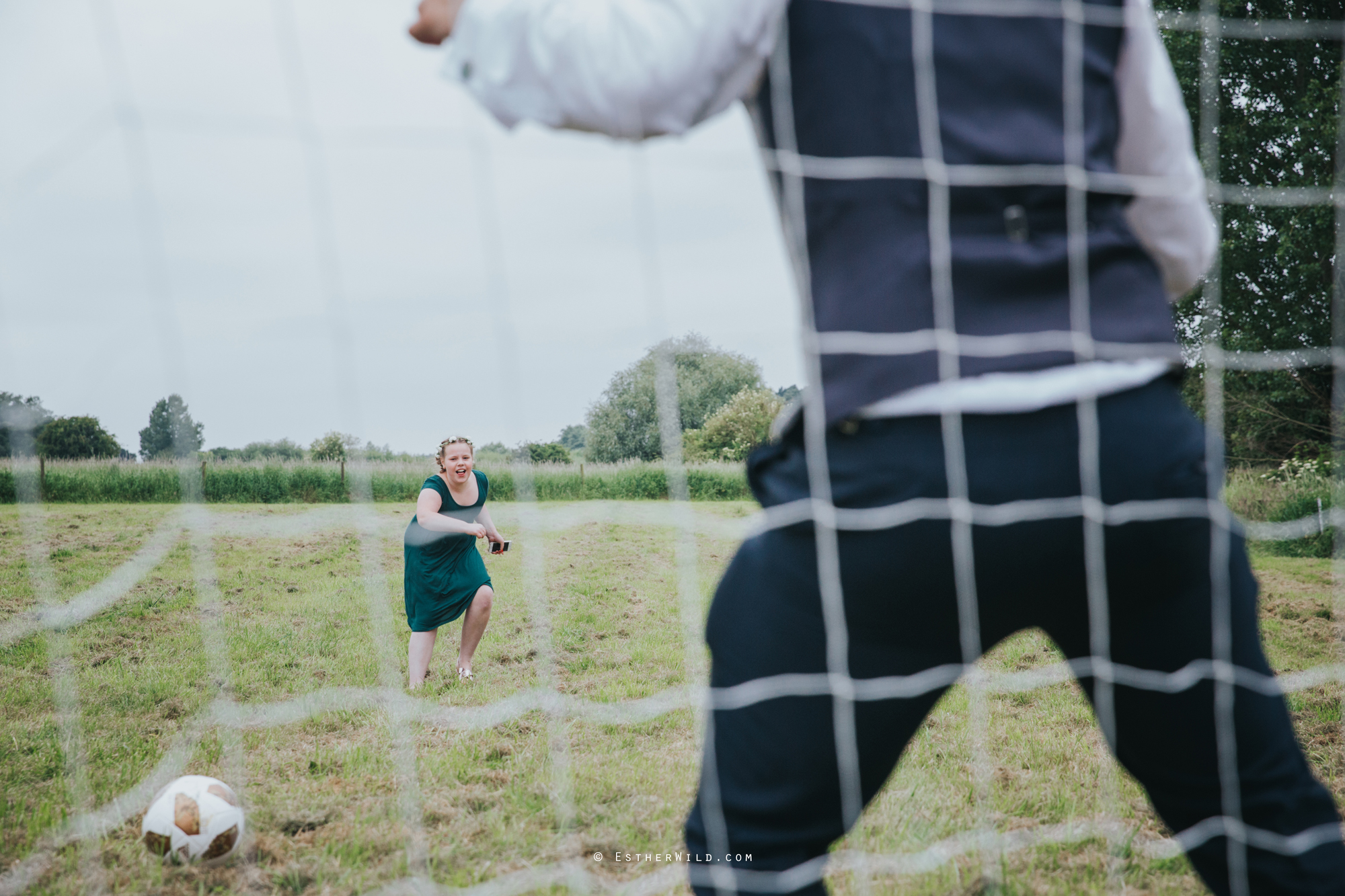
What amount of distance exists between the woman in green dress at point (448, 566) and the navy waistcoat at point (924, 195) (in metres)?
3.11

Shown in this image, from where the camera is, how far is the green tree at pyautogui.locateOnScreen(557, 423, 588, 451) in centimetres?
372

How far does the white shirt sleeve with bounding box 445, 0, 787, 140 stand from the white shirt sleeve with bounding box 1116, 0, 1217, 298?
0.33 m

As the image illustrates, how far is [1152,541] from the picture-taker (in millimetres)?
729

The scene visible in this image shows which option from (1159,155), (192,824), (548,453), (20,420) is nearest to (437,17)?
(1159,155)

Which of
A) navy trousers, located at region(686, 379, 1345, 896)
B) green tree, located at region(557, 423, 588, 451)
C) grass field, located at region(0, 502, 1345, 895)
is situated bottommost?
grass field, located at region(0, 502, 1345, 895)

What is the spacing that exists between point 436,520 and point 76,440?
150 inches

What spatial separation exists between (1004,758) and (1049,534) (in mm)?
2249

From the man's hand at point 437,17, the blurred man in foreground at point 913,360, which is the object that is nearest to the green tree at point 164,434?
the man's hand at point 437,17

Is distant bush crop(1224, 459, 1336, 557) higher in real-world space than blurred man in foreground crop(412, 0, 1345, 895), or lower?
lower

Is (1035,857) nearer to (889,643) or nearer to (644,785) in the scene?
(644,785)

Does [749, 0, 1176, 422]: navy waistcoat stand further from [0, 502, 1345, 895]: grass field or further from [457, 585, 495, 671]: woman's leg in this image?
[457, 585, 495, 671]: woman's leg

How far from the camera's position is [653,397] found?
475cm

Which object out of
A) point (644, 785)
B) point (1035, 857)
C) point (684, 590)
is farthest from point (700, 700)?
point (684, 590)

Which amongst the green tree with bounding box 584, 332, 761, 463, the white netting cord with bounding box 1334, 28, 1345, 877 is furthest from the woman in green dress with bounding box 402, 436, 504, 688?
the white netting cord with bounding box 1334, 28, 1345, 877
